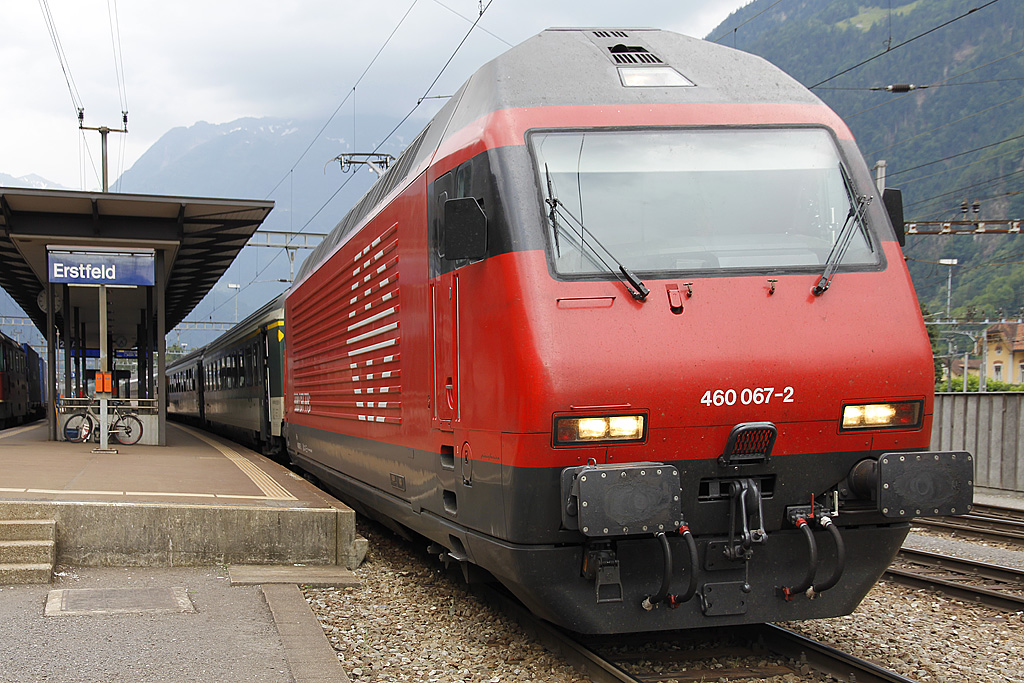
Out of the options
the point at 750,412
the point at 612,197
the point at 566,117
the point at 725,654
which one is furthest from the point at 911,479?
the point at 566,117

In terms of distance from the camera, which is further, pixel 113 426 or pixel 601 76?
pixel 113 426

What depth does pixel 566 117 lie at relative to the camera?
17.4 feet

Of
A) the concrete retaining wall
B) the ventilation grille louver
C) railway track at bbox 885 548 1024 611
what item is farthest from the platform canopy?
railway track at bbox 885 548 1024 611

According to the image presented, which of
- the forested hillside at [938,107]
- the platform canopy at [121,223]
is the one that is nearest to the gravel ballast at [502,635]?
the platform canopy at [121,223]

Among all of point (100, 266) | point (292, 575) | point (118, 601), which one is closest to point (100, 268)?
point (100, 266)

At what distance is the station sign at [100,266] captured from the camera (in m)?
16.0

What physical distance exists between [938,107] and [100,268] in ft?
299

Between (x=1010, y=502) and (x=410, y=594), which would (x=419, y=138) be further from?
(x=1010, y=502)

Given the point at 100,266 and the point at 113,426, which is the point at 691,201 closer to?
the point at 100,266

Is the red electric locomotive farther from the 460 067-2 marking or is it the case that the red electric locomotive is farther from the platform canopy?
the platform canopy

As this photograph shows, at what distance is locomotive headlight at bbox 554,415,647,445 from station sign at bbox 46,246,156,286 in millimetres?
13723

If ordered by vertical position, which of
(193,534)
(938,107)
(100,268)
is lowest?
(193,534)

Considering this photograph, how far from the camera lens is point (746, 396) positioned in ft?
15.8

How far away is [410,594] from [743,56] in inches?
177
